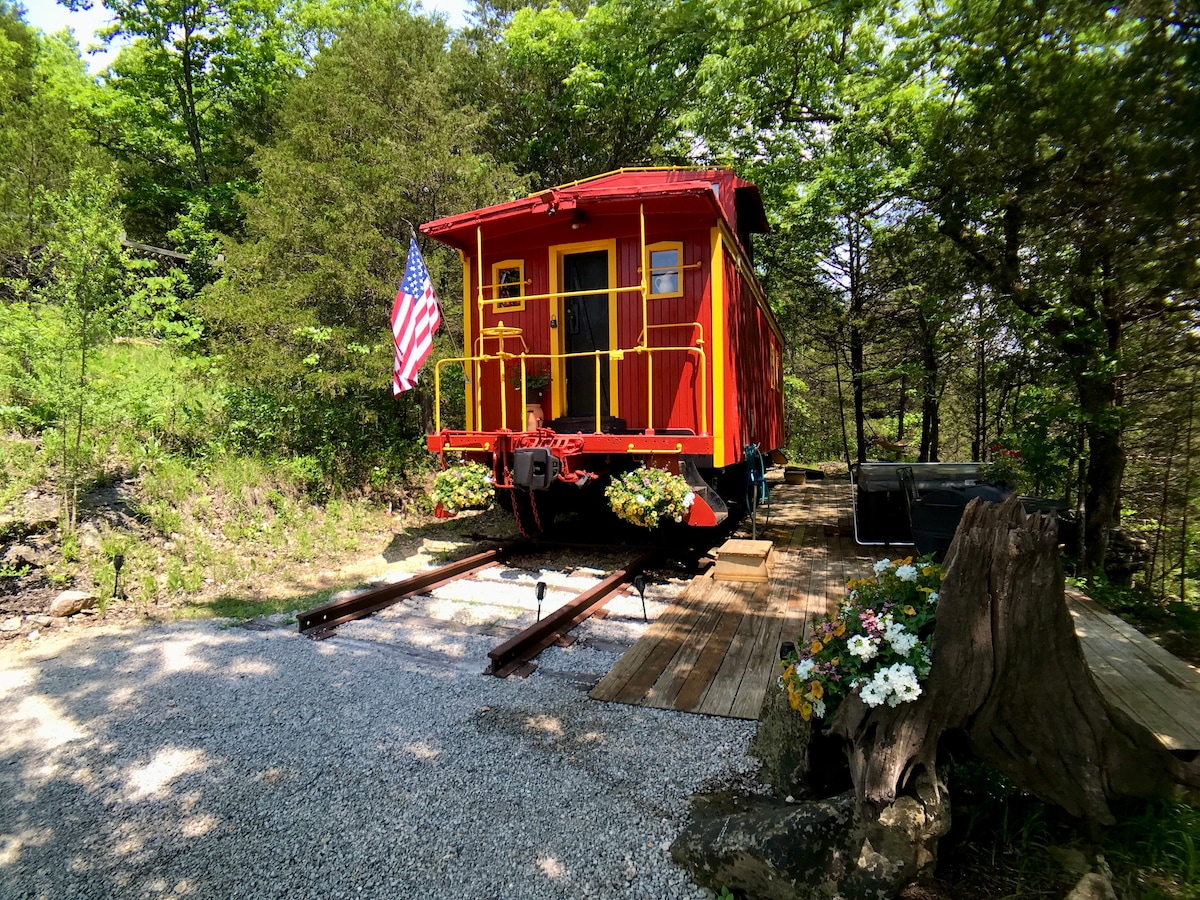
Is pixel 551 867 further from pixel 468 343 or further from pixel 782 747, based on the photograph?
pixel 468 343

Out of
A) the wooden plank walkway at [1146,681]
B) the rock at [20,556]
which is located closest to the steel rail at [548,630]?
the wooden plank walkway at [1146,681]

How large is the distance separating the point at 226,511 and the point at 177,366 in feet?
16.1

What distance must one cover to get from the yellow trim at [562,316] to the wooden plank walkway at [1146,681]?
4360mm

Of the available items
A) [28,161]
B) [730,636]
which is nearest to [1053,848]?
[730,636]

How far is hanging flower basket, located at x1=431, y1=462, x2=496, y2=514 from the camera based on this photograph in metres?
6.00

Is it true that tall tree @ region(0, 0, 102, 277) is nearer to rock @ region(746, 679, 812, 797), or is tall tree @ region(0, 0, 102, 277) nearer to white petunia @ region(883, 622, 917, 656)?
rock @ region(746, 679, 812, 797)

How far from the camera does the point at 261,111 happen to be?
1722 centimetres

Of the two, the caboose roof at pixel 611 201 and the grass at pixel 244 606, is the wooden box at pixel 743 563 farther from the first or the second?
the grass at pixel 244 606

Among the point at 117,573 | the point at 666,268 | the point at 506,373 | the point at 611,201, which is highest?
the point at 611,201

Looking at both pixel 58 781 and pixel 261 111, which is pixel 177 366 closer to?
pixel 58 781

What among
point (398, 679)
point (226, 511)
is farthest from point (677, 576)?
point (226, 511)

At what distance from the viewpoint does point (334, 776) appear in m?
2.63

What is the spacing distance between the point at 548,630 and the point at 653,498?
5.19 feet

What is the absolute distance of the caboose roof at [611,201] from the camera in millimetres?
5543
